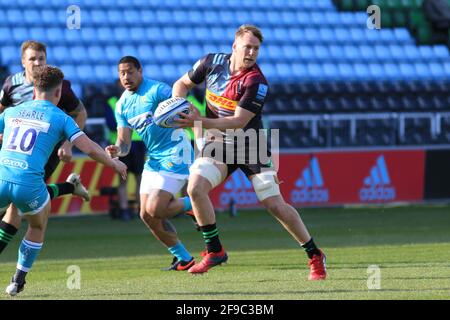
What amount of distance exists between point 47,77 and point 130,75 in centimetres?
264

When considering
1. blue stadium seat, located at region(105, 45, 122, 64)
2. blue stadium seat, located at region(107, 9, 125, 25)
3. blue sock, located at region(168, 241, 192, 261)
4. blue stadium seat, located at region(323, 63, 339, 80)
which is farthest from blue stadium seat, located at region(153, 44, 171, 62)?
blue sock, located at region(168, 241, 192, 261)

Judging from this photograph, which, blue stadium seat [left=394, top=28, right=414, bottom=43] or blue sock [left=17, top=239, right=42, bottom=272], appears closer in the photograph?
blue sock [left=17, top=239, right=42, bottom=272]

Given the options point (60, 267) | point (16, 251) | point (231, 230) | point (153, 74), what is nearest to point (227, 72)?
point (60, 267)

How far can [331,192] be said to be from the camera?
1967 centimetres

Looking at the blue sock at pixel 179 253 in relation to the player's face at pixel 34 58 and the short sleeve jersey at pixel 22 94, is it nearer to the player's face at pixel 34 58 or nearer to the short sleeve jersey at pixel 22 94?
the short sleeve jersey at pixel 22 94

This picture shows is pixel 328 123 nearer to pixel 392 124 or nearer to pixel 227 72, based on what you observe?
pixel 392 124

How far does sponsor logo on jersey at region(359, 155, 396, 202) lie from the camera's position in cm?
1981

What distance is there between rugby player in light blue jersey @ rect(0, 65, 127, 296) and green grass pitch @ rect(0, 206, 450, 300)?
0.75m

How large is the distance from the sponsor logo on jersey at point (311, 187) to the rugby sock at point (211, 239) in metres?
9.51

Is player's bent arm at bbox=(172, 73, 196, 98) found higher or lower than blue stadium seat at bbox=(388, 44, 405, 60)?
higher

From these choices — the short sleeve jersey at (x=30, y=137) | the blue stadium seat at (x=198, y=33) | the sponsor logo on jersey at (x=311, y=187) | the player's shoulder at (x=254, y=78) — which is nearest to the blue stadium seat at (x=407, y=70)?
the blue stadium seat at (x=198, y=33)

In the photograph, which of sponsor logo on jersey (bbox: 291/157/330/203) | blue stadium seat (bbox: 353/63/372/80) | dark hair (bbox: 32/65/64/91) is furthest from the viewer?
blue stadium seat (bbox: 353/63/372/80)

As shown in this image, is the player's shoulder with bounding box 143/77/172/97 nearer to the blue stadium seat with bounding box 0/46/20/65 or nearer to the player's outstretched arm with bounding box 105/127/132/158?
the player's outstretched arm with bounding box 105/127/132/158

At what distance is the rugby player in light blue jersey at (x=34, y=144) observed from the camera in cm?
853
